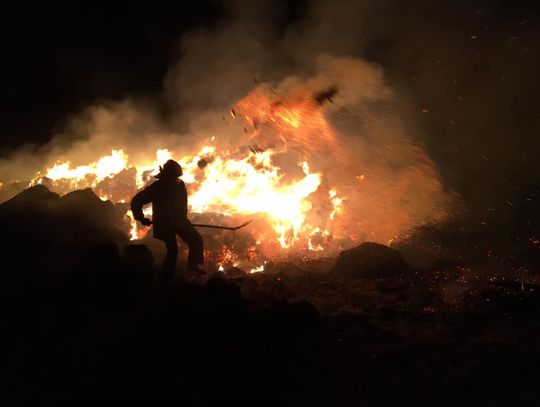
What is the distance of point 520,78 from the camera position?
820cm

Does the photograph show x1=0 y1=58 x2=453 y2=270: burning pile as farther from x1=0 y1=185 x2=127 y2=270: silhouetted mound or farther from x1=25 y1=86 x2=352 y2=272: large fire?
x1=0 y1=185 x2=127 y2=270: silhouetted mound

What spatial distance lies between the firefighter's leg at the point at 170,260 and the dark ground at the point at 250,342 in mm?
282

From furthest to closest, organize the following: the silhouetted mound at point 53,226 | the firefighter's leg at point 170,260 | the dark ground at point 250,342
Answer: the silhouetted mound at point 53,226
the firefighter's leg at point 170,260
the dark ground at point 250,342

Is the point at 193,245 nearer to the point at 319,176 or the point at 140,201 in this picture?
the point at 140,201

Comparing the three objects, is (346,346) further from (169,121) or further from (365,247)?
(169,121)

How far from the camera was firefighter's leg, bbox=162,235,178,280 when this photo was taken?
5609 mm

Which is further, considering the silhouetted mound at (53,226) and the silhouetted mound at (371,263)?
the silhouetted mound at (371,263)

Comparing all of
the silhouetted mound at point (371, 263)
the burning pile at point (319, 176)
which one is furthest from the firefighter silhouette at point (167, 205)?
the silhouetted mound at point (371, 263)

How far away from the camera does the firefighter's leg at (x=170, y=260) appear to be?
18.4 feet

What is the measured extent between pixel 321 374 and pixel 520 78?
8.16m

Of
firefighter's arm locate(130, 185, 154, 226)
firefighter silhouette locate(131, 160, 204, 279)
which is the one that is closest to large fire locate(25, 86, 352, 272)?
firefighter silhouette locate(131, 160, 204, 279)

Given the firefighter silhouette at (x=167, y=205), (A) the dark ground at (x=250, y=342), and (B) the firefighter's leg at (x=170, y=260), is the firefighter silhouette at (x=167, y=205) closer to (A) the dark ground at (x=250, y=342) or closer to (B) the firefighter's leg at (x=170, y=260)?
(B) the firefighter's leg at (x=170, y=260)

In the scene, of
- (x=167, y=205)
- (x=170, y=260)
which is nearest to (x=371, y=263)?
(x=170, y=260)

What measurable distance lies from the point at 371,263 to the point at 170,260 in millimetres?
3588
